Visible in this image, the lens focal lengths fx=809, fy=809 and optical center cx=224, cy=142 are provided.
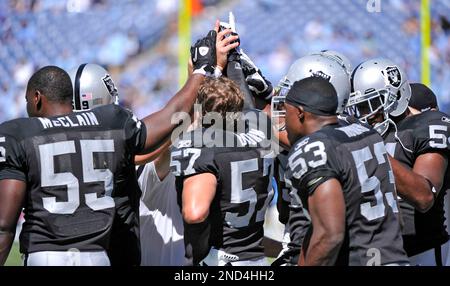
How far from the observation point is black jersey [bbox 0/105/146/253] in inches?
146

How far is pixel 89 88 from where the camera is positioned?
451 cm

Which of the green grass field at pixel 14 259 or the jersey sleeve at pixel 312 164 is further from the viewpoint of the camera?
the green grass field at pixel 14 259

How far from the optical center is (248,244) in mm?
4125

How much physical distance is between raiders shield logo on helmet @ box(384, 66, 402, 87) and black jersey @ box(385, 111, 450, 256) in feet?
0.72

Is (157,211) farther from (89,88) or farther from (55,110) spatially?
(55,110)

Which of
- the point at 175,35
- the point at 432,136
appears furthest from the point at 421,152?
the point at 175,35

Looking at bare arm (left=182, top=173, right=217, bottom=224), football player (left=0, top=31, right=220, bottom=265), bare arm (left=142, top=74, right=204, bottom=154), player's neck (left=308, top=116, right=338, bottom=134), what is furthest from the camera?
bare arm (left=142, top=74, right=204, bottom=154)

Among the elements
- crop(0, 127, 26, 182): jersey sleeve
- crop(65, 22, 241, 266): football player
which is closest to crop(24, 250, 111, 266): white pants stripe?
crop(0, 127, 26, 182): jersey sleeve

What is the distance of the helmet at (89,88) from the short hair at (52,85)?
1.74 ft

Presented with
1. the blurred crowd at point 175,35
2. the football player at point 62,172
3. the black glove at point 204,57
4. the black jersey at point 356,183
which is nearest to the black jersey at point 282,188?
the black glove at point 204,57

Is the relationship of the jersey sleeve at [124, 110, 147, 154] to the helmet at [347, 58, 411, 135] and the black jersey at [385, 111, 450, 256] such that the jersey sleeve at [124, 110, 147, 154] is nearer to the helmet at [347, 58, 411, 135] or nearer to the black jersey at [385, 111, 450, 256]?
the helmet at [347, 58, 411, 135]

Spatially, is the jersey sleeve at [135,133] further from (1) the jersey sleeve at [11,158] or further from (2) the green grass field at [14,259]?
(2) the green grass field at [14,259]

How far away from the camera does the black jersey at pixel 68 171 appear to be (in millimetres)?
3701
